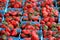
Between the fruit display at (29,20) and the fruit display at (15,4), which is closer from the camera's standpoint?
the fruit display at (29,20)

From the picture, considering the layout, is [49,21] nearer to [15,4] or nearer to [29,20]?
[29,20]

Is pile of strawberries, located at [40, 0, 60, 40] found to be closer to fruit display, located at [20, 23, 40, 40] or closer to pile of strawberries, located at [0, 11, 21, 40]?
fruit display, located at [20, 23, 40, 40]

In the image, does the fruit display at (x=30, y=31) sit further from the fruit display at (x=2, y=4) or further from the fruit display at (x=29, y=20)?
the fruit display at (x=2, y=4)

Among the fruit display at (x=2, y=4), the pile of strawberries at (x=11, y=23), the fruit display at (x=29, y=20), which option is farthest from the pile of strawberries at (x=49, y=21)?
the fruit display at (x=2, y=4)

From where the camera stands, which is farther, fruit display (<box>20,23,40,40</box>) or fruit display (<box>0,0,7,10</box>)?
fruit display (<box>0,0,7,10</box>)

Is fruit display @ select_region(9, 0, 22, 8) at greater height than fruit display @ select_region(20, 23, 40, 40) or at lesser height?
greater

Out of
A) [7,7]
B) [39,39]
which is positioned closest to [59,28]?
[39,39]

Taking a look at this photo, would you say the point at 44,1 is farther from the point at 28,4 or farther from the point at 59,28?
the point at 59,28

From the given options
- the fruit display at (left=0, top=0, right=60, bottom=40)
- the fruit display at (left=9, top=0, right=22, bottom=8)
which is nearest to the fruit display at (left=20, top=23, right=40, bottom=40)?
the fruit display at (left=0, top=0, right=60, bottom=40)
